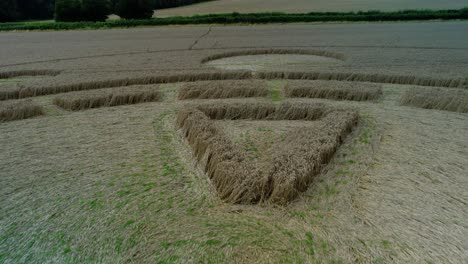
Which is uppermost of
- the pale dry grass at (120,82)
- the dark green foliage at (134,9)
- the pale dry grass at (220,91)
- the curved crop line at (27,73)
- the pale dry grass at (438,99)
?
the dark green foliage at (134,9)

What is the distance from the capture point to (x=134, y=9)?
4344 cm

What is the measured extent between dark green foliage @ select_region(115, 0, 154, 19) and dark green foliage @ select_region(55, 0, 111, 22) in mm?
2679

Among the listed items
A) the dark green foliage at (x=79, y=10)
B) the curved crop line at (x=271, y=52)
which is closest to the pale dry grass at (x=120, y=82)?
the curved crop line at (x=271, y=52)

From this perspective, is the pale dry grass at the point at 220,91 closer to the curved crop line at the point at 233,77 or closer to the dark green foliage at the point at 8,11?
the curved crop line at the point at 233,77

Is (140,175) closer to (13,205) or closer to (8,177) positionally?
(13,205)

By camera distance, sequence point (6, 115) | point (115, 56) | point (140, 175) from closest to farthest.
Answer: point (140, 175) → point (6, 115) → point (115, 56)

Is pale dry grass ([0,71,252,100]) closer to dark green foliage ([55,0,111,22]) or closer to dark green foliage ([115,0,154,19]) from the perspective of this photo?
dark green foliage ([115,0,154,19])

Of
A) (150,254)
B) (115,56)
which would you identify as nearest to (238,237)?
(150,254)

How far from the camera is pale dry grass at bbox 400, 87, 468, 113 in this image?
8539mm

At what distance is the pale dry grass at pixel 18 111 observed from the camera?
28.3 feet

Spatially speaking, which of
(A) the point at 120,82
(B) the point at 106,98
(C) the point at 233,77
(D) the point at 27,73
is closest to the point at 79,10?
(D) the point at 27,73

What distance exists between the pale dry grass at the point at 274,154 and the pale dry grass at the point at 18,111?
4309 millimetres

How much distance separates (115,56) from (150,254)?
53.2 ft

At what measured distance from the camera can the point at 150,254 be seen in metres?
3.68
